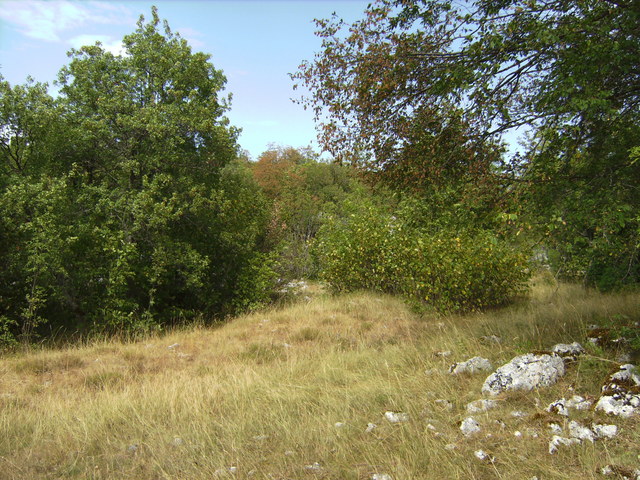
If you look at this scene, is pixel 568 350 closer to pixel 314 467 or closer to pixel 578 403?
pixel 578 403

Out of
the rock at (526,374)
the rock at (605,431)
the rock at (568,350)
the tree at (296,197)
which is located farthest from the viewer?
the tree at (296,197)

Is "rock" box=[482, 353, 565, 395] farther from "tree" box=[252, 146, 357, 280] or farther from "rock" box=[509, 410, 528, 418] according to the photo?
"tree" box=[252, 146, 357, 280]

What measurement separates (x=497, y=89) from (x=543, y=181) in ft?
4.05

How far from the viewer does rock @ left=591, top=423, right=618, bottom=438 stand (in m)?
2.97

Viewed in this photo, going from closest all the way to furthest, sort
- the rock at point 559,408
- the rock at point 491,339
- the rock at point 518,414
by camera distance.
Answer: the rock at point 559,408, the rock at point 518,414, the rock at point 491,339

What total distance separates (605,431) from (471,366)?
1.66 meters

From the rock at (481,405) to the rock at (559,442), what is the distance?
706mm

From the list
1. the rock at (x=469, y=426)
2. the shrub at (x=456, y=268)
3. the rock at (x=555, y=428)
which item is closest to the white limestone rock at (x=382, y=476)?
the rock at (x=469, y=426)

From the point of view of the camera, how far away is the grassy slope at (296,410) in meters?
3.03

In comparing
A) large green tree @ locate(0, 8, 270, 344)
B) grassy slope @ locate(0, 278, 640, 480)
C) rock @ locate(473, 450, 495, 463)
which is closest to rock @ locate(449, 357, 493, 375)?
grassy slope @ locate(0, 278, 640, 480)

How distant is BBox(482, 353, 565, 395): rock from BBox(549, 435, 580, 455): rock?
95 cm

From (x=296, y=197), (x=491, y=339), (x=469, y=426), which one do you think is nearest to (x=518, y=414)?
(x=469, y=426)

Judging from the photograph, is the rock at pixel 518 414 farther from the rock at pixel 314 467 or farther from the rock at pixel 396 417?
the rock at pixel 314 467

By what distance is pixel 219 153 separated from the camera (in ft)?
42.5
